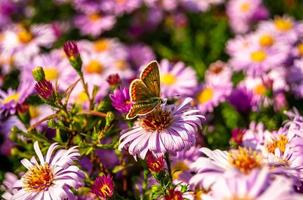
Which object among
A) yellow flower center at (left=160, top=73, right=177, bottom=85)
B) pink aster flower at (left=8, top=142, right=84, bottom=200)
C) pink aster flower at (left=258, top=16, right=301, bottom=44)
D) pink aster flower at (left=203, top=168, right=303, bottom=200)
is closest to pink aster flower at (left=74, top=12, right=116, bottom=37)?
yellow flower center at (left=160, top=73, right=177, bottom=85)

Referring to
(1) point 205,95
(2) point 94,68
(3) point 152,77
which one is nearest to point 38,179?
(3) point 152,77

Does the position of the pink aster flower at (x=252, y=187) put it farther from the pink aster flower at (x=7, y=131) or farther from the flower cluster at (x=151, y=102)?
the pink aster flower at (x=7, y=131)

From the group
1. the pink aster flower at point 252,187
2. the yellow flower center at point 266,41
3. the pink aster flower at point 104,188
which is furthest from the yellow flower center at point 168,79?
the pink aster flower at point 252,187

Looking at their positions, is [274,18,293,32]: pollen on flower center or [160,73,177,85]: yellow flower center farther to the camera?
[274,18,293,32]: pollen on flower center

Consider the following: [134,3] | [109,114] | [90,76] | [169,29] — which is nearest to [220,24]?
[169,29]

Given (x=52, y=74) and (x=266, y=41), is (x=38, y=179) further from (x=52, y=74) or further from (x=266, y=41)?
(x=266, y=41)

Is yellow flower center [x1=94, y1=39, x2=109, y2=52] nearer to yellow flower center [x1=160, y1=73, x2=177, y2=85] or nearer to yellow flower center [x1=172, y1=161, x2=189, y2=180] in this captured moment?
yellow flower center [x1=160, y1=73, x2=177, y2=85]

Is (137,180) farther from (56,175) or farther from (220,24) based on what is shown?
(220,24)
